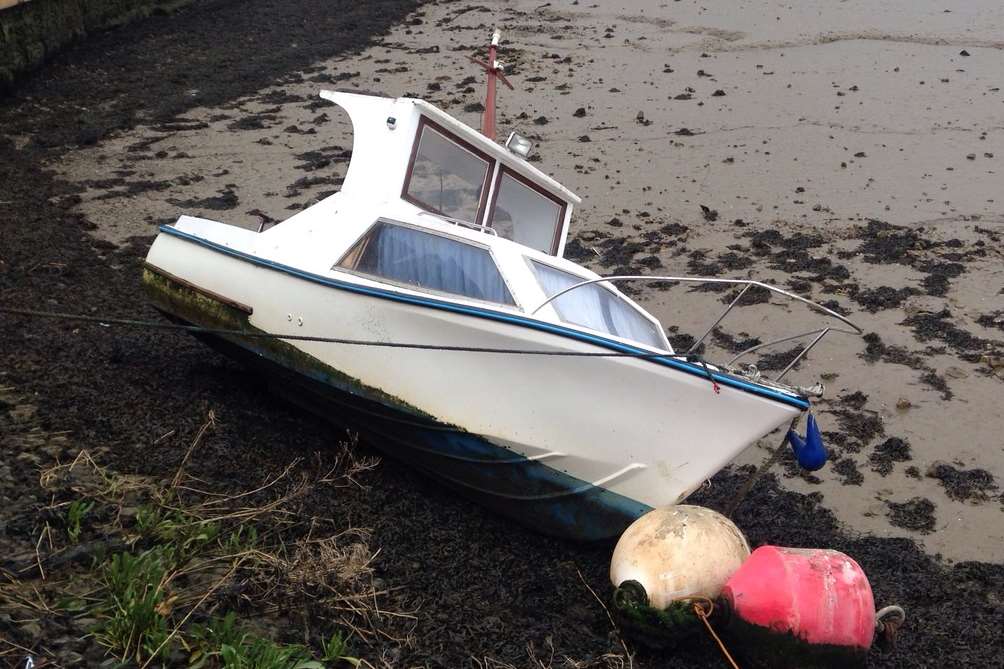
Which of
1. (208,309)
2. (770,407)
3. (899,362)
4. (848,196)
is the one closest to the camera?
(770,407)

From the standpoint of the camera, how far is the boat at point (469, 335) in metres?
5.29

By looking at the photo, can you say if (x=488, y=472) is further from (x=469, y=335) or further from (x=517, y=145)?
(x=517, y=145)

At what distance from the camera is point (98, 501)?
5.20 meters

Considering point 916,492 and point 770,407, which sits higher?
point 770,407

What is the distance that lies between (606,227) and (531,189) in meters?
2.90

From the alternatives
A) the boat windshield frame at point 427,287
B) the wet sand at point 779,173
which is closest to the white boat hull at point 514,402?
the boat windshield frame at point 427,287

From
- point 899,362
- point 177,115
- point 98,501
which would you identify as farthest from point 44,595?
point 177,115

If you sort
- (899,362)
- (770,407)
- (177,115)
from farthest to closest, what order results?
(177,115)
(899,362)
(770,407)

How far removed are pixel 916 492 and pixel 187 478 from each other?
4.20 m

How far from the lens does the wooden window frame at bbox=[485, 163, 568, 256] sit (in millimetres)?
6801

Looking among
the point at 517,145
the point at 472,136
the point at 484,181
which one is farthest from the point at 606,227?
the point at 472,136

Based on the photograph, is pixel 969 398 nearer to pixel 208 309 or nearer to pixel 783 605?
pixel 783 605

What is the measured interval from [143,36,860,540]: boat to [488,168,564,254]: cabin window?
13 mm

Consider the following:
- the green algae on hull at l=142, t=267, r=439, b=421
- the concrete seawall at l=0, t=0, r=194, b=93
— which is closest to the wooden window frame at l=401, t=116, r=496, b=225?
the green algae on hull at l=142, t=267, r=439, b=421
